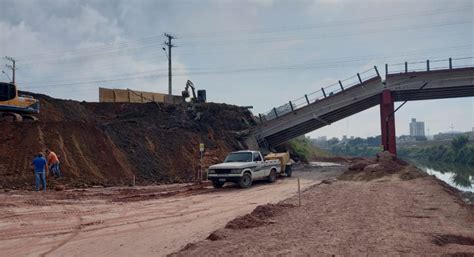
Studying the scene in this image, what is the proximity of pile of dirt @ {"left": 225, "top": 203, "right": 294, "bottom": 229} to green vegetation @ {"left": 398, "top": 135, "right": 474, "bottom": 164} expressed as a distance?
51.5 metres

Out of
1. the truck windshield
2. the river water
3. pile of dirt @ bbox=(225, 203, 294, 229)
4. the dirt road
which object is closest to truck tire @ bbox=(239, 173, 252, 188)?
Answer: the dirt road

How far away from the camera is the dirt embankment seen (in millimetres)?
23766

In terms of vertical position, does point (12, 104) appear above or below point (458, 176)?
above

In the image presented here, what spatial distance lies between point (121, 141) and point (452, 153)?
173 feet

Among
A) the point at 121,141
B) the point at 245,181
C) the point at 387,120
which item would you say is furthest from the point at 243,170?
the point at 387,120

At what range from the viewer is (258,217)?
1159 centimetres

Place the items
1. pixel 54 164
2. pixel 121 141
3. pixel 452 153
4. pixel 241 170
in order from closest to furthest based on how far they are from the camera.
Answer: pixel 241 170, pixel 54 164, pixel 121 141, pixel 452 153

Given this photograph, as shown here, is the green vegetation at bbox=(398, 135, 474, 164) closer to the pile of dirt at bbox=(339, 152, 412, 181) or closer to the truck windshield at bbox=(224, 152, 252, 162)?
the pile of dirt at bbox=(339, 152, 412, 181)

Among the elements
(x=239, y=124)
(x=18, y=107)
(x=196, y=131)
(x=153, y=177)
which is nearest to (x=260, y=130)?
(x=239, y=124)

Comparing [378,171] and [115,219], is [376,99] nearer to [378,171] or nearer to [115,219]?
[378,171]

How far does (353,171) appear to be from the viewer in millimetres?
28250

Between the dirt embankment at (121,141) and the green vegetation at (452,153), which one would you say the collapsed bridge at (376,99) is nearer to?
the dirt embankment at (121,141)

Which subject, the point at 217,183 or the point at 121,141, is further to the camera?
the point at 121,141

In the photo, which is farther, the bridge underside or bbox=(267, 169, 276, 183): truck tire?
the bridge underside
